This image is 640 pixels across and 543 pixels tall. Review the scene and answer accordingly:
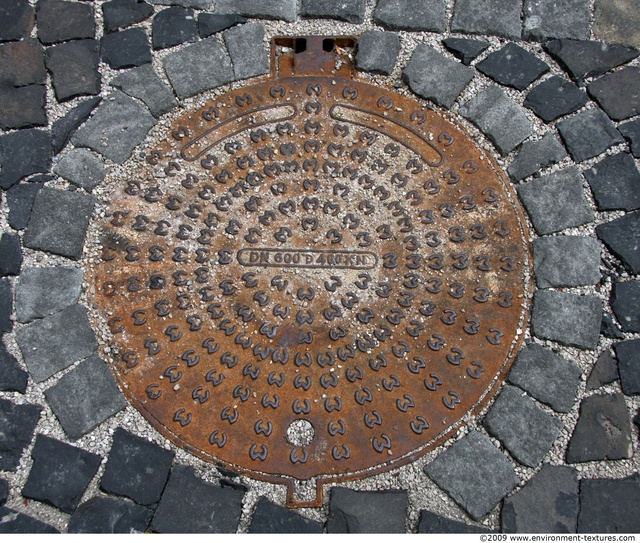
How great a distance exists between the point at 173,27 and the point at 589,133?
75.0 inches

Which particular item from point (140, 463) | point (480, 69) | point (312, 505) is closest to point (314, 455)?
point (312, 505)

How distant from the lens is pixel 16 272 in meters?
2.46

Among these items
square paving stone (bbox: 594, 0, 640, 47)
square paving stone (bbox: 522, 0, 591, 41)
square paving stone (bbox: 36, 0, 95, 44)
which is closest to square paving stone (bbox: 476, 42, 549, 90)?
square paving stone (bbox: 522, 0, 591, 41)

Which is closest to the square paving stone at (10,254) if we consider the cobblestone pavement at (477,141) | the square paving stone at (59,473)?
the cobblestone pavement at (477,141)

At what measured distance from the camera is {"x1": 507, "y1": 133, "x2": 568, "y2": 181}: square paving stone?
8.55 ft

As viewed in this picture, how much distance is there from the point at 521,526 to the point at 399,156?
150 cm

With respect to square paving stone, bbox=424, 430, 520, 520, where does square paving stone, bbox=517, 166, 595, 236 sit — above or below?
above

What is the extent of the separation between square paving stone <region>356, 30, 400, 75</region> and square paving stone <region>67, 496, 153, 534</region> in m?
2.04

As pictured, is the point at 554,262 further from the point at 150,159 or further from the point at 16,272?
the point at 16,272

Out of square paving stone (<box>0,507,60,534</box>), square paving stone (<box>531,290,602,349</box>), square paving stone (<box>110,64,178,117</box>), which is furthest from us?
square paving stone (<box>110,64,178,117</box>)

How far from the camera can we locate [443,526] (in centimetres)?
218

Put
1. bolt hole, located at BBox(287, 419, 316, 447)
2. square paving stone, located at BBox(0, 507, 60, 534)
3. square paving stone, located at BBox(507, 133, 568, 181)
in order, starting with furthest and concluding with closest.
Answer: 1. square paving stone, located at BBox(507, 133, 568, 181)
2. bolt hole, located at BBox(287, 419, 316, 447)
3. square paving stone, located at BBox(0, 507, 60, 534)

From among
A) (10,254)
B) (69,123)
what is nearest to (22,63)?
(69,123)

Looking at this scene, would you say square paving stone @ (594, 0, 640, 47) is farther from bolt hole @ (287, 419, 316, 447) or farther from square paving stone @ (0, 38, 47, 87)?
square paving stone @ (0, 38, 47, 87)
